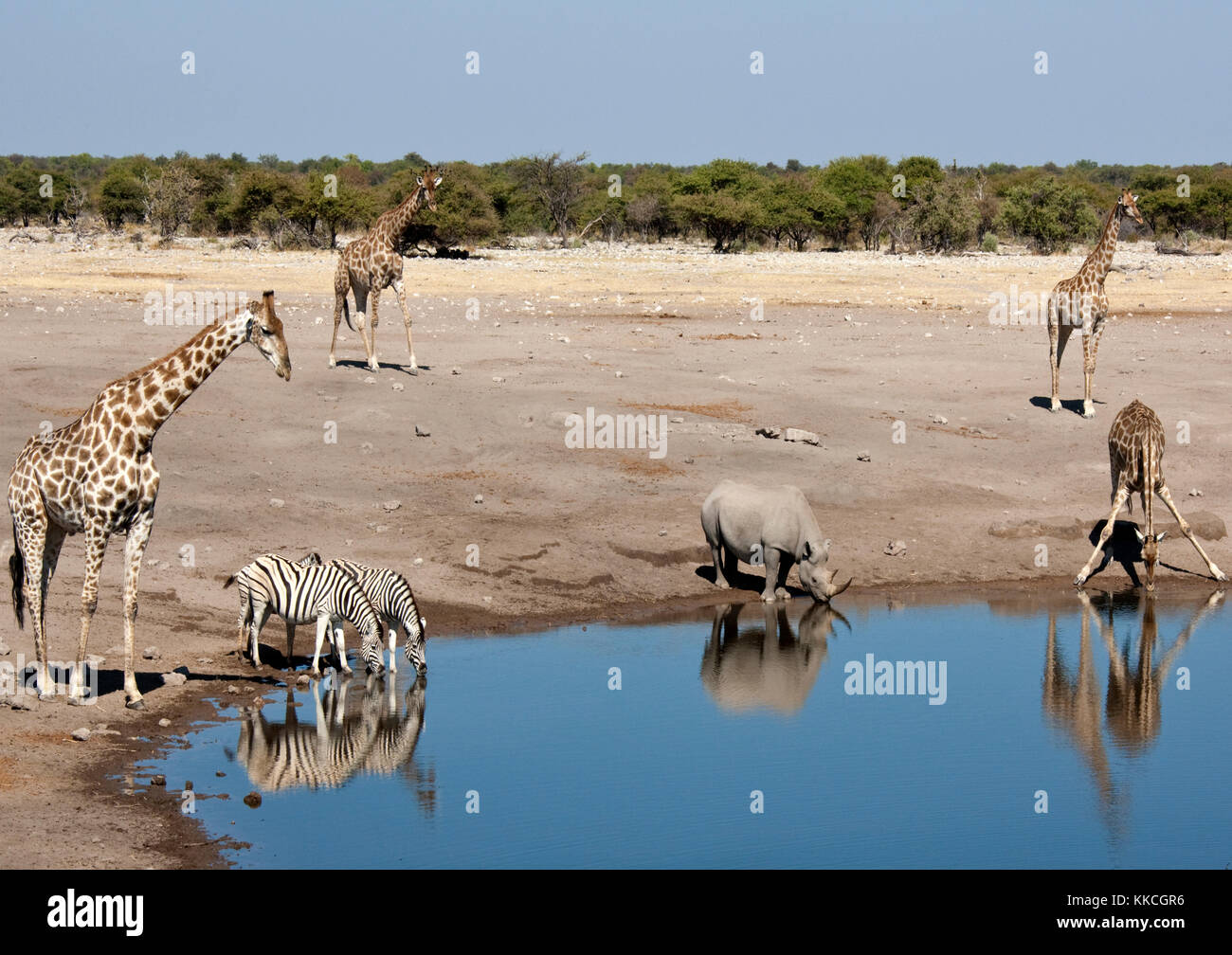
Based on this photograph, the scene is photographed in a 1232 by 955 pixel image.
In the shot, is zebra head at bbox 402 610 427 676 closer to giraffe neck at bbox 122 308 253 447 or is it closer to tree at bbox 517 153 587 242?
giraffe neck at bbox 122 308 253 447

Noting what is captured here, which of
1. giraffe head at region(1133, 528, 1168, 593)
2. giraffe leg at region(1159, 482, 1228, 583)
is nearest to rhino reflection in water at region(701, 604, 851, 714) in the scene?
giraffe head at region(1133, 528, 1168, 593)

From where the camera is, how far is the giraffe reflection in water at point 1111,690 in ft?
38.7

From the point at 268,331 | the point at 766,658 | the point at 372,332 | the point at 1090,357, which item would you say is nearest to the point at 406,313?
the point at 372,332

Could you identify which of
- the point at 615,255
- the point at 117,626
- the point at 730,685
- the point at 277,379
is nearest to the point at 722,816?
the point at 730,685

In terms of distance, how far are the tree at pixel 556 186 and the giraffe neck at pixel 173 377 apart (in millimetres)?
46094

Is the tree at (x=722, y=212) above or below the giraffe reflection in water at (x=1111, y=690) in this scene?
above

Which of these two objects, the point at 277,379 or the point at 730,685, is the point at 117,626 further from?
the point at 277,379

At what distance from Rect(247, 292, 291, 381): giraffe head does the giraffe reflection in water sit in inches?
261

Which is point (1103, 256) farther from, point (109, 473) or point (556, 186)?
point (556, 186)

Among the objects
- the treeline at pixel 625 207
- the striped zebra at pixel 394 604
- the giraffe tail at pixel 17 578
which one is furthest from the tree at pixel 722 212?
the giraffe tail at pixel 17 578

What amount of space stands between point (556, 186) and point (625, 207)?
2953 mm

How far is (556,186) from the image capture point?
5834 centimetres

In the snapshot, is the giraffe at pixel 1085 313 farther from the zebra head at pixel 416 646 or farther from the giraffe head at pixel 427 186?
the zebra head at pixel 416 646

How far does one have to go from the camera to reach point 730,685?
Answer: 13.3 metres
